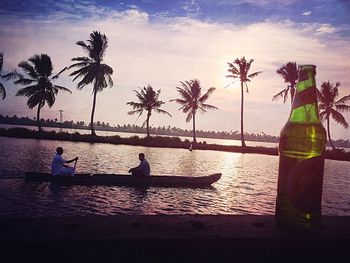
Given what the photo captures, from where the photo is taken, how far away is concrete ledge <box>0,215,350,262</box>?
1.47 m

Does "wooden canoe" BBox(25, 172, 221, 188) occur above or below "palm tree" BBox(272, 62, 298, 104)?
below

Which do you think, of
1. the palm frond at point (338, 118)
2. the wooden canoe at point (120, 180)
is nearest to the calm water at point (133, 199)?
the wooden canoe at point (120, 180)

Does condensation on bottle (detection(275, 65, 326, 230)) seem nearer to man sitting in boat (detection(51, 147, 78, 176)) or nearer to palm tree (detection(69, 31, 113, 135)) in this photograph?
man sitting in boat (detection(51, 147, 78, 176))

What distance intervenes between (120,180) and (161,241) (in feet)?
58.5

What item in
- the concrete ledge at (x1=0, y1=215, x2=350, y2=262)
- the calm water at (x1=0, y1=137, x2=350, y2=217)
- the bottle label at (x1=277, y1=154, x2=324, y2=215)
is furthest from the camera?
the calm water at (x1=0, y1=137, x2=350, y2=217)

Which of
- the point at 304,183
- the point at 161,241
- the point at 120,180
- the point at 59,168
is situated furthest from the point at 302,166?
the point at 59,168

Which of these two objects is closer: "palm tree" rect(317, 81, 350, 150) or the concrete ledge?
the concrete ledge

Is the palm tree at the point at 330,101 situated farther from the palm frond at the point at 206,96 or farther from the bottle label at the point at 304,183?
the bottle label at the point at 304,183

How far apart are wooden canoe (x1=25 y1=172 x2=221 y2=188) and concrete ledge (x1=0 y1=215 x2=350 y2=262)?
17288 mm

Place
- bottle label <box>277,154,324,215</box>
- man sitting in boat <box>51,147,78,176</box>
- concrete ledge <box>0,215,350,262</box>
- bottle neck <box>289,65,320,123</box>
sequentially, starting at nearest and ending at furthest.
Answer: concrete ledge <box>0,215,350,262</box> → bottle label <box>277,154,324,215</box> → bottle neck <box>289,65,320,123</box> → man sitting in boat <box>51,147,78,176</box>

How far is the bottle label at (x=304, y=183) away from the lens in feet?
6.22

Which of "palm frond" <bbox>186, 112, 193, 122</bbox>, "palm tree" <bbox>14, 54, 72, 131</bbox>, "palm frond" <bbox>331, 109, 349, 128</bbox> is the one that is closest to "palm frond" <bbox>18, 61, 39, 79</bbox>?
"palm tree" <bbox>14, 54, 72, 131</bbox>

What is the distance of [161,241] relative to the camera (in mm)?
1594

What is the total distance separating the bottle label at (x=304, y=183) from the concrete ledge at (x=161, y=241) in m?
0.18
